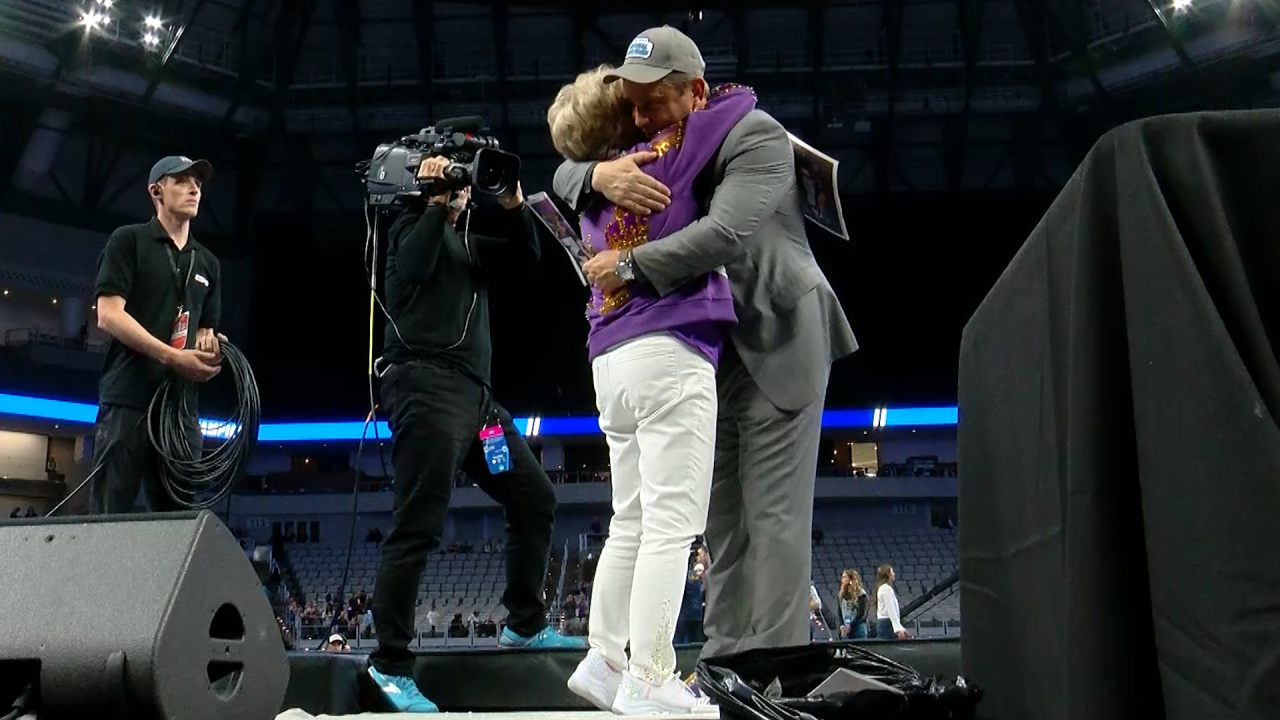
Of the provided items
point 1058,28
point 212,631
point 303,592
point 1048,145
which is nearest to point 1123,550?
point 212,631

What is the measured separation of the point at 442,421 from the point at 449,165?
0.65 metres

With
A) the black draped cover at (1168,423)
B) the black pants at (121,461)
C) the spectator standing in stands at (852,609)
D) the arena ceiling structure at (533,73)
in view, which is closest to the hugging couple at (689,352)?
the black draped cover at (1168,423)

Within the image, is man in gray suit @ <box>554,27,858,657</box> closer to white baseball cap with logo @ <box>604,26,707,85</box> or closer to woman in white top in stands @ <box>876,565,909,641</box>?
white baseball cap with logo @ <box>604,26,707,85</box>

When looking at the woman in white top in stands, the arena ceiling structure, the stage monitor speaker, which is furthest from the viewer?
the arena ceiling structure

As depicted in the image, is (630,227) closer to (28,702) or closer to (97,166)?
(28,702)

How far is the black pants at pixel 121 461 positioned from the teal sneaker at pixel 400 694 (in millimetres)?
771

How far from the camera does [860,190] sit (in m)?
16.6

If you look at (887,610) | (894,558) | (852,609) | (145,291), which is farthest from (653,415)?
(894,558)

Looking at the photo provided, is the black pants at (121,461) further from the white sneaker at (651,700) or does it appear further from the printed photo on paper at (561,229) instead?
the white sneaker at (651,700)

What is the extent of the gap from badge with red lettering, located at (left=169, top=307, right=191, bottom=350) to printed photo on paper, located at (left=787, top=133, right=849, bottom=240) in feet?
5.73

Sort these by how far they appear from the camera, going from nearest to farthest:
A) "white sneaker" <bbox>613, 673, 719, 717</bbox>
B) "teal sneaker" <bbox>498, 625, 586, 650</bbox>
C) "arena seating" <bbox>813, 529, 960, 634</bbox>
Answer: "white sneaker" <bbox>613, 673, 719, 717</bbox>, "teal sneaker" <bbox>498, 625, 586, 650</bbox>, "arena seating" <bbox>813, 529, 960, 634</bbox>

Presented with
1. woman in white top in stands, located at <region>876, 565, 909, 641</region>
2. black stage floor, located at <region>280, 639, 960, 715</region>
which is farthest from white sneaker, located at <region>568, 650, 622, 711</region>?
woman in white top in stands, located at <region>876, 565, 909, 641</region>

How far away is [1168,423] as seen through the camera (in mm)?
692

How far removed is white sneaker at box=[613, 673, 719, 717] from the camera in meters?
1.77
